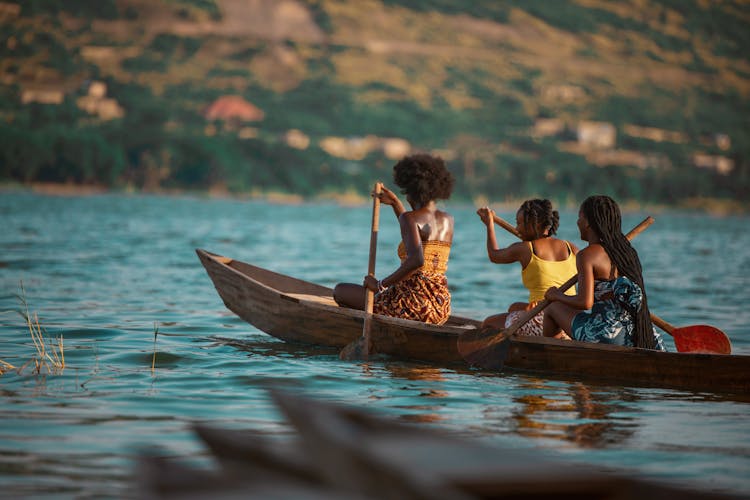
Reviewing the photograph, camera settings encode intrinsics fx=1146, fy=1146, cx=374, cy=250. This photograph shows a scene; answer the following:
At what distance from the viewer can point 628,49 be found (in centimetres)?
Result: 19200

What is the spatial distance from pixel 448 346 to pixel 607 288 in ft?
4.66

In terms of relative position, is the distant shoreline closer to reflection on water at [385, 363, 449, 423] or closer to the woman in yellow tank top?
reflection on water at [385, 363, 449, 423]

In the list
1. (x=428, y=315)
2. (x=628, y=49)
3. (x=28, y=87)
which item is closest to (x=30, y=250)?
(x=428, y=315)

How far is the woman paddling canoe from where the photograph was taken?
8.88 m

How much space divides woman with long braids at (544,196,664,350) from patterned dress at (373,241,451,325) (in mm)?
1196

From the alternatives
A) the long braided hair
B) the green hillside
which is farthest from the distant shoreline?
the long braided hair

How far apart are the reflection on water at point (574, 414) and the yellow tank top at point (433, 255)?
1309 mm

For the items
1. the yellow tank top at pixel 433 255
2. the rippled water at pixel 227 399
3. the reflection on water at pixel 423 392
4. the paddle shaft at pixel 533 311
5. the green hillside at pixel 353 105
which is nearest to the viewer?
the rippled water at pixel 227 399

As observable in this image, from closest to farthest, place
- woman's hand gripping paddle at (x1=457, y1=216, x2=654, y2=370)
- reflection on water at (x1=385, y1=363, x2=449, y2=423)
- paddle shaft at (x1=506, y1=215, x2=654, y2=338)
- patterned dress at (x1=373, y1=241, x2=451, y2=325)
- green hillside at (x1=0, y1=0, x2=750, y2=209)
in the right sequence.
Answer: reflection on water at (x1=385, y1=363, x2=449, y2=423) → paddle shaft at (x1=506, y1=215, x2=654, y2=338) → woman's hand gripping paddle at (x1=457, y1=216, x2=654, y2=370) → patterned dress at (x1=373, y1=241, x2=451, y2=325) → green hillside at (x1=0, y1=0, x2=750, y2=209)

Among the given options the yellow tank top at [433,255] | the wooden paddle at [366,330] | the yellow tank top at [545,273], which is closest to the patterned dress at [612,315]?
the yellow tank top at [545,273]

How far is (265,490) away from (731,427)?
5116 millimetres

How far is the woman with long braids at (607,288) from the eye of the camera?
799cm

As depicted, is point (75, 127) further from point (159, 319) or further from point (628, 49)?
point (628, 49)

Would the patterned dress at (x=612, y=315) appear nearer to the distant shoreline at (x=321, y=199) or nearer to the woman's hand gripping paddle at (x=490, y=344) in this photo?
the woman's hand gripping paddle at (x=490, y=344)
